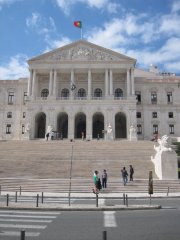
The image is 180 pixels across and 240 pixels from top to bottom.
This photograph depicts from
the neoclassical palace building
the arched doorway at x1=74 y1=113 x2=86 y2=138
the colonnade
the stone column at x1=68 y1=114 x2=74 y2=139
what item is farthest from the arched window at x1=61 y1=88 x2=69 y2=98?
the stone column at x1=68 y1=114 x2=74 y2=139

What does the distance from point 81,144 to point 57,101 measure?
19.0 metres

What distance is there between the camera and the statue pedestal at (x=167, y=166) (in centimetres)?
2731

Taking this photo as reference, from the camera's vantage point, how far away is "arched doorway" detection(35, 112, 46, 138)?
6000 centimetres

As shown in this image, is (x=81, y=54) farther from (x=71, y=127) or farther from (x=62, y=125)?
(x=62, y=125)

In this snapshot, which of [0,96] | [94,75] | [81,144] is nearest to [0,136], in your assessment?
[0,96]

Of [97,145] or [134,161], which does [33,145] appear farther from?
[134,161]

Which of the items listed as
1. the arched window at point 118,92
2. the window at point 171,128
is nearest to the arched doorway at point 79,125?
the arched window at point 118,92

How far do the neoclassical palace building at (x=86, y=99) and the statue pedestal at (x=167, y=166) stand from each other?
2766 cm

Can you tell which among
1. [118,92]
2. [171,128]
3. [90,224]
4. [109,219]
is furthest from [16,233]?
[171,128]

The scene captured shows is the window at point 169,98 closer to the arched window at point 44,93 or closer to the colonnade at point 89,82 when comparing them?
the colonnade at point 89,82

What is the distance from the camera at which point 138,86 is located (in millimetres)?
64688

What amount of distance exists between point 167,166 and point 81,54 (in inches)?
1516

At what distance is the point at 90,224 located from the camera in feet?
35.1

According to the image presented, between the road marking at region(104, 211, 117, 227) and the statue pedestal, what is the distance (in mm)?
15084
